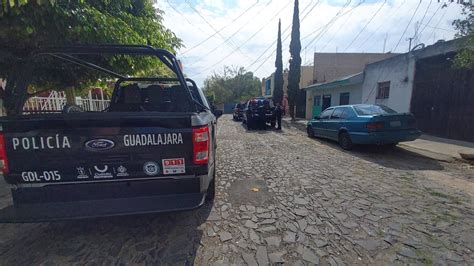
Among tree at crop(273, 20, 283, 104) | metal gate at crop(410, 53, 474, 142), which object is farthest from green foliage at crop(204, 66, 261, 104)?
metal gate at crop(410, 53, 474, 142)

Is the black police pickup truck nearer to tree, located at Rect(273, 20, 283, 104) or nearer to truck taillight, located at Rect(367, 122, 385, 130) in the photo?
truck taillight, located at Rect(367, 122, 385, 130)

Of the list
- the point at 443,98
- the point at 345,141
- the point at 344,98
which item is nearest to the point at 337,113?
the point at 345,141

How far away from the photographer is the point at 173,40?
Result: 6.40 meters

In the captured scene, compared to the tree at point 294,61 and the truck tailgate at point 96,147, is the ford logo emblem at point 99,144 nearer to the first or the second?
the truck tailgate at point 96,147

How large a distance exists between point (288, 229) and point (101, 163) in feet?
7.62

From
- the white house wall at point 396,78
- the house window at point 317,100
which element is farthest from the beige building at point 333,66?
the white house wall at point 396,78

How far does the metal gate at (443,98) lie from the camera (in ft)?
26.5

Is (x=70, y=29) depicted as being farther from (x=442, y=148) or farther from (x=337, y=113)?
(x=442, y=148)

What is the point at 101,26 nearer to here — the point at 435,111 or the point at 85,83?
the point at 85,83

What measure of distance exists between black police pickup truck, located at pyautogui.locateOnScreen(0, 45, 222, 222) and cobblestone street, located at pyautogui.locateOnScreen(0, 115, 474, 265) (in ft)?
1.93

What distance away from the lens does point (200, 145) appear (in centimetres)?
247

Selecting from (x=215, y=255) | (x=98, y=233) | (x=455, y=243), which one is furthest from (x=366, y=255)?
(x=98, y=233)

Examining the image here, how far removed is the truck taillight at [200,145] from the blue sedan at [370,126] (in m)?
5.54

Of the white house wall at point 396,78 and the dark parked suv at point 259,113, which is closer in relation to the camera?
the white house wall at point 396,78
